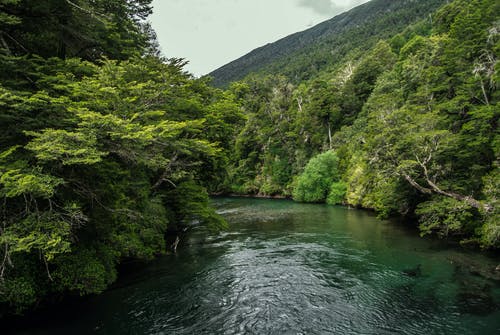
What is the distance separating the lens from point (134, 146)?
9.98m

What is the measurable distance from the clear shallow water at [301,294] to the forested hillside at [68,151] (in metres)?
1.61

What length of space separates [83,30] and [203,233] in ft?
56.4

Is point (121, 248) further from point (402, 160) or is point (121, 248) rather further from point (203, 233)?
point (402, 160)

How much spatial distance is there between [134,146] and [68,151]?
247 centimetres

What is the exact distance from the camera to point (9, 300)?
9219mm

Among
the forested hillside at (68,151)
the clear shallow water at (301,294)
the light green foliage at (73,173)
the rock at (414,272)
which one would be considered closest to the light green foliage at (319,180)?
the clear shallow water at (301,294)

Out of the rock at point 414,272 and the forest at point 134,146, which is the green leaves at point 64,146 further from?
the rock at point 414,272

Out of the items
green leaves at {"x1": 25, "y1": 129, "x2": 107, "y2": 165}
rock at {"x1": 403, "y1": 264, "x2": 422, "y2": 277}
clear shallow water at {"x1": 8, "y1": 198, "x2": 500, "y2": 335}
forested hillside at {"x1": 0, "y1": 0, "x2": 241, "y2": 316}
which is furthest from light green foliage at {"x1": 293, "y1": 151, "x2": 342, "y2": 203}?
green leaves at {"x1": 25, "y1": 129, "x2": 107, "y2": 165}

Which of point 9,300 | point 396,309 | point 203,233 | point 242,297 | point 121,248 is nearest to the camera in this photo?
point 9,300

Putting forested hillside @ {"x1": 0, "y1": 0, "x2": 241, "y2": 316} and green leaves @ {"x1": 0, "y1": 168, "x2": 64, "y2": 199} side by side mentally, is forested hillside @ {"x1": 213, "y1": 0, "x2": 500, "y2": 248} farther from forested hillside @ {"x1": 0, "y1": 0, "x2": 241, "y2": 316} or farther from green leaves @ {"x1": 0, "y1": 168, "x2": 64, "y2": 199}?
green leaves @ {"x1": 0, "y1": 168, "x2": 64, "y2": 199}

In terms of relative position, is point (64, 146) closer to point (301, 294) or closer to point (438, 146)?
point (301, 294)

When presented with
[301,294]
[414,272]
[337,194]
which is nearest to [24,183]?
[301,294]

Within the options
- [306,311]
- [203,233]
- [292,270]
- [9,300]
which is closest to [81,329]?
[9,300]

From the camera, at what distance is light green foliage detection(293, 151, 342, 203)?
44844 millimetres
